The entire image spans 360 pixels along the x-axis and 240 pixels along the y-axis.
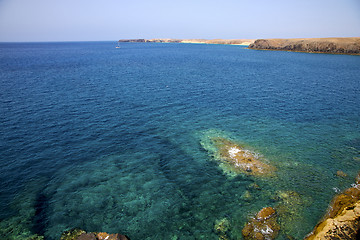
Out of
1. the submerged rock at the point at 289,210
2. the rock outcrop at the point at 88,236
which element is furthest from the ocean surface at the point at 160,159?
the rock outcrop at the point at 88,236

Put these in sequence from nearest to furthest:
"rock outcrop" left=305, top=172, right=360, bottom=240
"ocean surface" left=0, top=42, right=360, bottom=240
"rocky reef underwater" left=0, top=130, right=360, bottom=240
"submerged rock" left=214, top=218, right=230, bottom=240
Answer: "rock outcrop" left=305, top=172, right=360, bottom=240 → "rocky reef underwater" left=0, top=130, right=360, bottom=240 → "submerged rock" left=214, top=218, right=230, bottom=240 → "ocean surface" left=0, top=42, right=360, bottom=240

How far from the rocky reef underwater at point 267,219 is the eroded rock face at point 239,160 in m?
0.15

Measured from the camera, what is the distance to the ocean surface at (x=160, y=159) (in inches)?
846

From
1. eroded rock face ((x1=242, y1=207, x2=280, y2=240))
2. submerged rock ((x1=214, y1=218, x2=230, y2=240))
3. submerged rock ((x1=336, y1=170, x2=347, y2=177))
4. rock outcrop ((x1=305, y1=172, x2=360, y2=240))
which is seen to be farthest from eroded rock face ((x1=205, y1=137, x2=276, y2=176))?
rock outcrop ((x1=305, y1=172, x2=360, y2=240))

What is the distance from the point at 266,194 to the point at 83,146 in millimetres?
29117

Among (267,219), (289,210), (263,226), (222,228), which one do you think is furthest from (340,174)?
(222,228)

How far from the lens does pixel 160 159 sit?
3153 cm

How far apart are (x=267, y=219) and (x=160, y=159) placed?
16735 mm

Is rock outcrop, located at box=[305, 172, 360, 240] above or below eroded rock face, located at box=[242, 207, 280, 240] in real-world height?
above

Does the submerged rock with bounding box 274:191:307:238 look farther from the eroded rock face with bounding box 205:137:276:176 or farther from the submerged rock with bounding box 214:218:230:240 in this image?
the submerged rock with bounding box 214:218:230:240

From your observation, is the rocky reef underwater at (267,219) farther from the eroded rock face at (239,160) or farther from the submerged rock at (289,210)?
the eroded rock face at (239,160)

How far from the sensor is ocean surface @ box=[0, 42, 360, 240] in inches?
846

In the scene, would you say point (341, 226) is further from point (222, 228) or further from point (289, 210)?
point (222, 228)

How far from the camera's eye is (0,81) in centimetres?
6938
